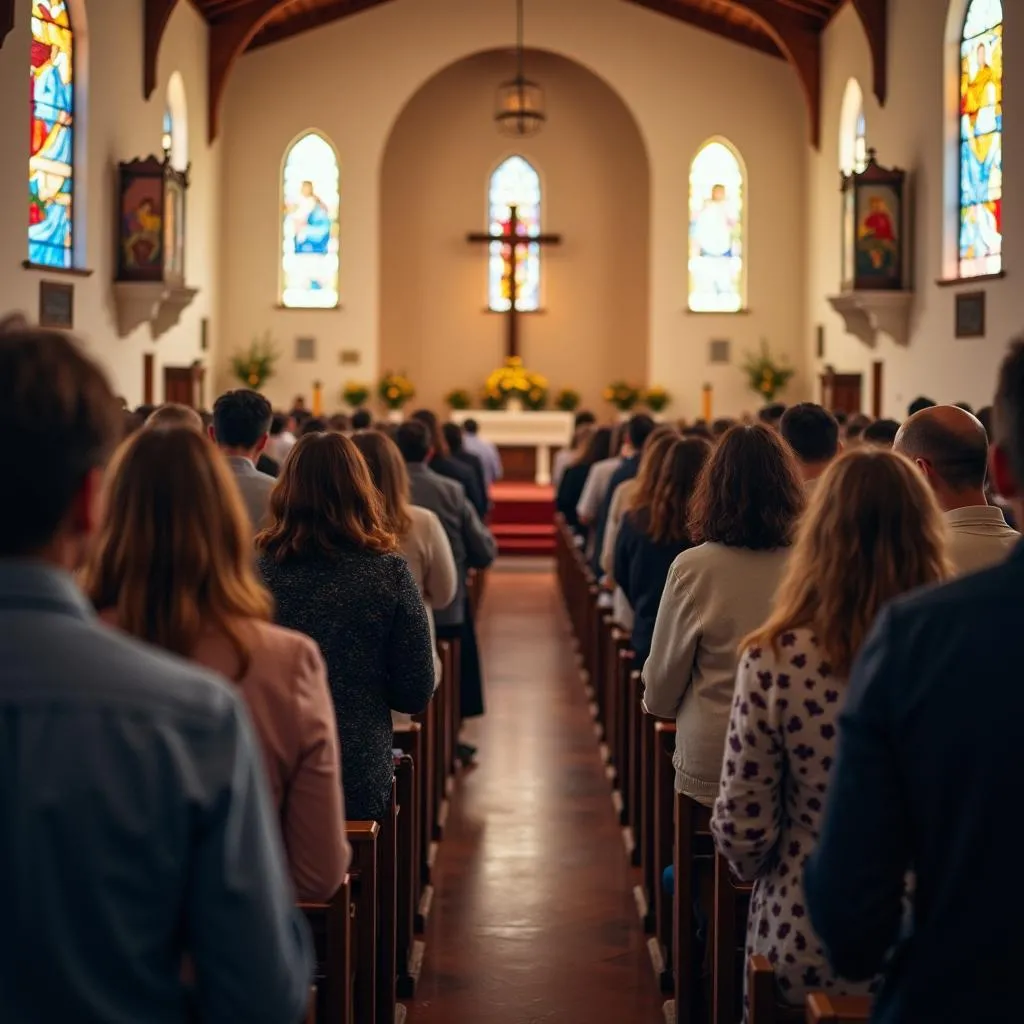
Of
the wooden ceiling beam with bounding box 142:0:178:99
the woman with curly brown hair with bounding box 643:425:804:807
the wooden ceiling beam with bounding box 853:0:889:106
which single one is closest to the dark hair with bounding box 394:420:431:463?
the woman with curly brown hair with bounding box 643:425:804:807

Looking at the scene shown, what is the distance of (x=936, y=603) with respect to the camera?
1738 millimetres

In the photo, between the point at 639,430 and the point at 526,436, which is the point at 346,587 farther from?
the point at 526,436

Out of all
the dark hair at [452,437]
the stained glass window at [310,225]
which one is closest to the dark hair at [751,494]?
the dark hair at [452,437]

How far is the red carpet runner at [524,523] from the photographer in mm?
16844

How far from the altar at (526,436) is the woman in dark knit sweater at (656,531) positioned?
14512 mm

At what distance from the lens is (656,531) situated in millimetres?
5117

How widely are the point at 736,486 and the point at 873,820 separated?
5.94 feet

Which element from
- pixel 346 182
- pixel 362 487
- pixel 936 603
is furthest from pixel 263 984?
pixel 346 182

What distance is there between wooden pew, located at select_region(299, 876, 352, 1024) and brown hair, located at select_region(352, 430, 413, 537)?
162 centimetres

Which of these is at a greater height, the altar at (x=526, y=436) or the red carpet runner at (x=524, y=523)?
the altar at (x=526, y=436)

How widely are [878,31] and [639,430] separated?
9.58 meters

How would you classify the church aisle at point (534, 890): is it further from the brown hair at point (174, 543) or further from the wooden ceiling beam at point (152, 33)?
the wooden ceiling beam at point (152, 33)

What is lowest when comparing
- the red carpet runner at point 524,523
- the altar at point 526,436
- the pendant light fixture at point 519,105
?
the red carpet runner at point 524,523

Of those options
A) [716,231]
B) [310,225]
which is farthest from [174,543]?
[716,231]
